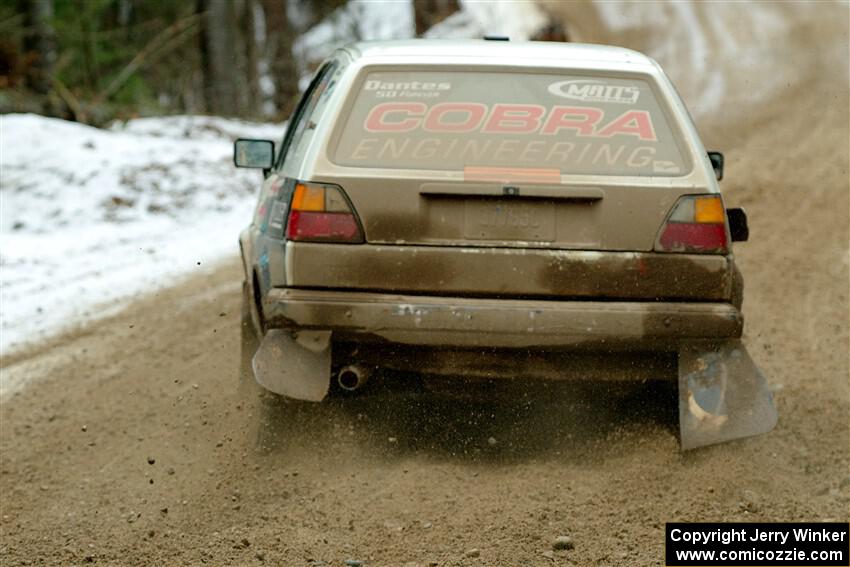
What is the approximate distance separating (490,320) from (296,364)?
0.82 m

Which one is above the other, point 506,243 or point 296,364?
point 506,243

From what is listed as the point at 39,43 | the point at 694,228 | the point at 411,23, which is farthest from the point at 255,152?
the point at 411,23

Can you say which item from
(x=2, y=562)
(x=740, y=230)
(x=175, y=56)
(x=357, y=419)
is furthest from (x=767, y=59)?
(x=2, y=562)

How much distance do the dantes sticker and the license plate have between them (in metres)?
0.51

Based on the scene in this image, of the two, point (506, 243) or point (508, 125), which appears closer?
point (506, 243)

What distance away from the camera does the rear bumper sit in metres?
4.71

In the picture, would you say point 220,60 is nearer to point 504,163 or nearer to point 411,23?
point 411,23

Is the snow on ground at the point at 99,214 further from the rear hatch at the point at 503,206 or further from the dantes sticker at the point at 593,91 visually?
the dantes sticker at the point at 593,91

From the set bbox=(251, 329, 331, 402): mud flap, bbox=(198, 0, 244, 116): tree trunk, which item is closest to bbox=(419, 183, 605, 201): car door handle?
bbox=(251, 329, 331, 402): mud flap

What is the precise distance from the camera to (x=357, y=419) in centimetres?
538

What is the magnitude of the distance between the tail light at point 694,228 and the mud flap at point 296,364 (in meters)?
1.41

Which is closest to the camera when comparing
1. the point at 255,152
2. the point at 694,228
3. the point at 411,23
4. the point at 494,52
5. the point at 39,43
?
the point at 694,228

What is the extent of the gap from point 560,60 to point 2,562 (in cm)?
293

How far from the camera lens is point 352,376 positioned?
4992mm
